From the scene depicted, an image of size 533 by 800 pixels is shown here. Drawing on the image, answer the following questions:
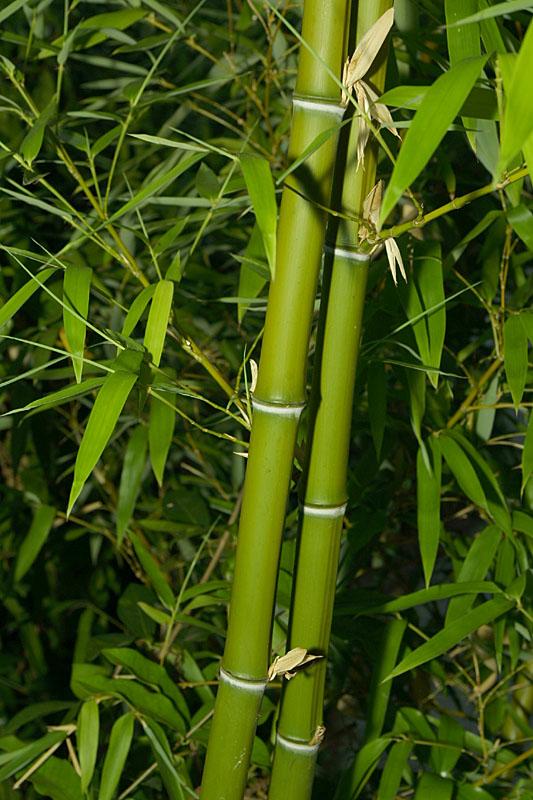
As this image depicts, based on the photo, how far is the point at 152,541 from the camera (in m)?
1.22

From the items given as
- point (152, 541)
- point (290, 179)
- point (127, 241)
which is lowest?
point (152, 541)

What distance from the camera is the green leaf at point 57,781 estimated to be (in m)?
0.74

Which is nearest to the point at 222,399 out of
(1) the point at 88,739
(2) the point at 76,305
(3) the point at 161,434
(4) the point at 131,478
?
(4) the point at 131,478

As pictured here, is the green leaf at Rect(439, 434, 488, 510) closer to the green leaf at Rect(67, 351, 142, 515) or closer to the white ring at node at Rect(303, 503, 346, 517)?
the white ring at node at Rect(303, 503, 346, 517)

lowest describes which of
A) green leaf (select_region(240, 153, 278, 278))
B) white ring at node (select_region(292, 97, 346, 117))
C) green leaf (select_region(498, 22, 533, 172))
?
green leaf (select_region(240, 153, 278, 278))

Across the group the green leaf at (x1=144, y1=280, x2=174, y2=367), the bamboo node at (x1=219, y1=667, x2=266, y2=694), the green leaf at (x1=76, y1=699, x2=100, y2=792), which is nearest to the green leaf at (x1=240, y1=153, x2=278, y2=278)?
the green leaf at (x1=144, y1=280, x2=174, y2=367)

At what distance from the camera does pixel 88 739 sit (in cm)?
73

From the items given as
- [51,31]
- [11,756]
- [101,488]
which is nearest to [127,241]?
[101,488]

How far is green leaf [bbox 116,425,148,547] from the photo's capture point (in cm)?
89

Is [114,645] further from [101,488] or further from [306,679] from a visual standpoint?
[306,679]

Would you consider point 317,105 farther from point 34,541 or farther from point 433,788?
point 34,541

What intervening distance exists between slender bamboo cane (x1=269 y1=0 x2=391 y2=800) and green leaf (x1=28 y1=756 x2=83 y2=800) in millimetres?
244

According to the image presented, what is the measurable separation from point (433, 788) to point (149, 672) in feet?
0.83

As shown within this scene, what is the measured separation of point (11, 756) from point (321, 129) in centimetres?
56
